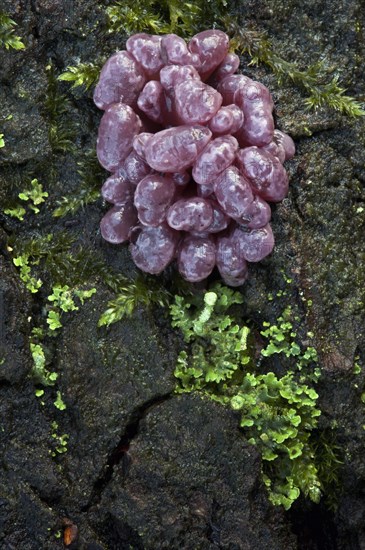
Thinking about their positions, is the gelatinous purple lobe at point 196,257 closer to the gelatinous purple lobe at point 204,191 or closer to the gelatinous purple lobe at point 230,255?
the gelatinous purple lobe at point 230,255

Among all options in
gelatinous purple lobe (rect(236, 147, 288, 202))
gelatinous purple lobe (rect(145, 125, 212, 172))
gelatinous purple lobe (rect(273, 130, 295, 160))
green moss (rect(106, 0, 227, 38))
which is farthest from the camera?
green moss (rect(106, 0, 227, 38))

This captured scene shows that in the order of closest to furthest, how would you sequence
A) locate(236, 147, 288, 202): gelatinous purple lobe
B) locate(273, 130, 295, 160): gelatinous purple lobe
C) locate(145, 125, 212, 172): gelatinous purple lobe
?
locate(145, 125, 212, 172): gelatinous purple lobe, locate(236, 147, 288, 202): gelatinous purple lobe, locate(273, 130, 295, 160): gelatinous purple lobe

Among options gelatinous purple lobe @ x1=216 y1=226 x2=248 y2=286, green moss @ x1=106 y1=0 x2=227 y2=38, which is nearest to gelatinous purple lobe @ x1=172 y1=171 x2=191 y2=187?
gelatinous purple lobe @ x1=216 y1=226 x2=248 y2=286

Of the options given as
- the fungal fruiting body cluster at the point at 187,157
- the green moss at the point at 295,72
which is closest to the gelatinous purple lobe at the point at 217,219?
the fungal fruiting body cluster at the point at 187,157

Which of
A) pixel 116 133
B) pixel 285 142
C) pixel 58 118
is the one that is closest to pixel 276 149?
pixel 285 142

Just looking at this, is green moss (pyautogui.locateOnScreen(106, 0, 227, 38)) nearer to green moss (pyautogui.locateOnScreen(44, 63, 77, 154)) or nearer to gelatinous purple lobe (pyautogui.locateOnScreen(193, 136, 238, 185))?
green moss (pyautogui.locateOnScreen(44, 63, 77, 154))

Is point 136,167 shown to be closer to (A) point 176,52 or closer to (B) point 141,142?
(B) point 141,142

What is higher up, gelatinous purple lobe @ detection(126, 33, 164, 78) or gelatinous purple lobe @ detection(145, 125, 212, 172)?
gelatinous purple lobe @ detection(126, 33, 164, 78)

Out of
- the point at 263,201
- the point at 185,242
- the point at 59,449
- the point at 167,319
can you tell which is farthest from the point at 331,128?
the point at 59,449
